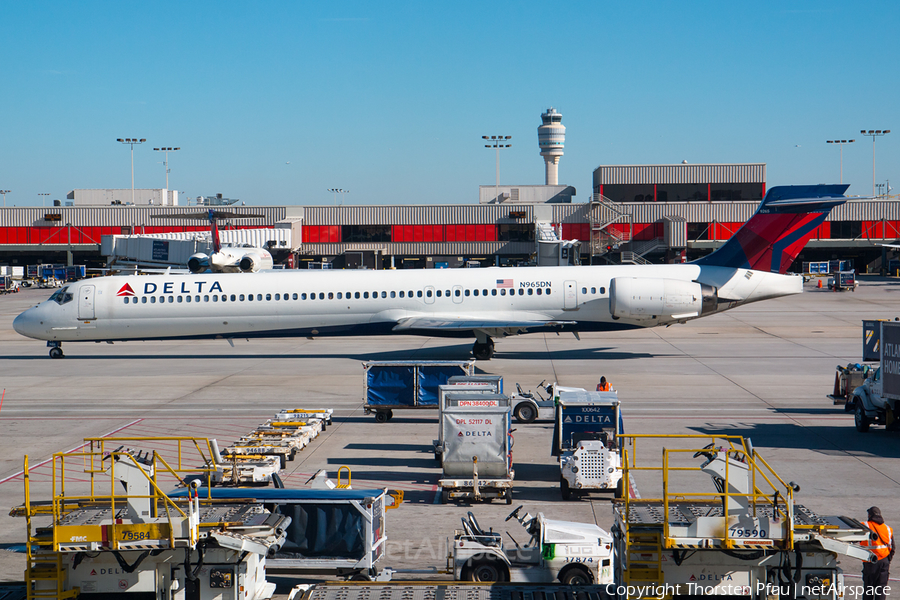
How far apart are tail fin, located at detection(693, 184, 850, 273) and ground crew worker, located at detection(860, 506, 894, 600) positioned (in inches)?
883

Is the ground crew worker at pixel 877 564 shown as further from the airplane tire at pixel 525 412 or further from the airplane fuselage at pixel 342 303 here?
the airplane fuselage at pixel 342 303

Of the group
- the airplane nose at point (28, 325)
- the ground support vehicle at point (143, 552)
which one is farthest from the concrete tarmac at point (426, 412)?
the ground support vehicle at point (143, 552)

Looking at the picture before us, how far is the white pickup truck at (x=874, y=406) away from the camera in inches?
738

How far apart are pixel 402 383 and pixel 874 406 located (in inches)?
456

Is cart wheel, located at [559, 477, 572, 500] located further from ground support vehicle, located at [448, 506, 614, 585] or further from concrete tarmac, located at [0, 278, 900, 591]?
ground support vehicle, located at [448, 506, 614, 585]

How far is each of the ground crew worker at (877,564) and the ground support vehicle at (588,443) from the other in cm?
449

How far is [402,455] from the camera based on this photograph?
17844 millimetres

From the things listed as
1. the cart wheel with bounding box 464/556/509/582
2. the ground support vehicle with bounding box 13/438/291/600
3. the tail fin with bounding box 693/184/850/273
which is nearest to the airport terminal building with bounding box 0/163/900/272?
the tail fin with bounding box 693/184/850/273

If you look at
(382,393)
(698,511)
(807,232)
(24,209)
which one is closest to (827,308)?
(807,232)

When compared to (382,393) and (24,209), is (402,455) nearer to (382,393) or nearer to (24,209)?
(382,393)

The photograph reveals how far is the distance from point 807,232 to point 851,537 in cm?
2588

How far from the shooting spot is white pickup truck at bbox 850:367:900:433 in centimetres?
1873

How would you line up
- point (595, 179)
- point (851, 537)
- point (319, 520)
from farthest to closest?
1. point (595, 179)
2. point (319, 520)
3. point (851, 537)

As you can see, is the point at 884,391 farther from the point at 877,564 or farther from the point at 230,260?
the point at 230,260
